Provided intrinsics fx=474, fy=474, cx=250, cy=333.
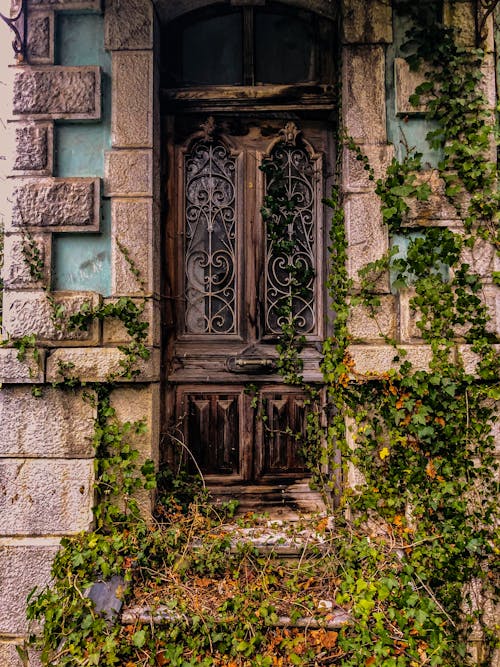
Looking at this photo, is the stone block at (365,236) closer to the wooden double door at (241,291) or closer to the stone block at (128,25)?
the wooden double door at (241,291)

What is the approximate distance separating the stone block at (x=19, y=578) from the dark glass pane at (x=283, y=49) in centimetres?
366

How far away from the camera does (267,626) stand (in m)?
2.64

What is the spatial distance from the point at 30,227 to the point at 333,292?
7.06 ft

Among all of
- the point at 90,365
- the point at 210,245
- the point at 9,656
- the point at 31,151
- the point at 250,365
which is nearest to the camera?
the point at 9,656

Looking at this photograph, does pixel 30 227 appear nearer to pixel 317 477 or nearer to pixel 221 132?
pixel 221 132

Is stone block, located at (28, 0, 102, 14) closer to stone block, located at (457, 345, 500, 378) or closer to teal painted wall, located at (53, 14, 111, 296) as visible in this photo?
teal painted wall, located at (53, 14, 111, 296)

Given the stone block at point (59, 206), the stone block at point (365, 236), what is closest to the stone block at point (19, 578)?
the stone block at point (59, 206)

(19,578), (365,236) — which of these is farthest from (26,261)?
(365,236)

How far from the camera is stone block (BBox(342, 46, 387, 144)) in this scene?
3246 millimetres

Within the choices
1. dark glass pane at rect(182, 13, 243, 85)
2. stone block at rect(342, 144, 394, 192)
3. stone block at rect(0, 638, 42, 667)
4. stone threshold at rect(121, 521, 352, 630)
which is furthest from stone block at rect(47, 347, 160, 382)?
dark glass pane at rect(182, 13, 243, 85)

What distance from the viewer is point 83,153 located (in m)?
3.33

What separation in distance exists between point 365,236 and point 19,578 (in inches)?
127

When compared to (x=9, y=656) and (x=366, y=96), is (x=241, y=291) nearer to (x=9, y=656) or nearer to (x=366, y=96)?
(x=366, y=96)

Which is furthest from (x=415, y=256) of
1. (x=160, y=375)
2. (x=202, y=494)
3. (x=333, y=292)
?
(x=202, y=494)
